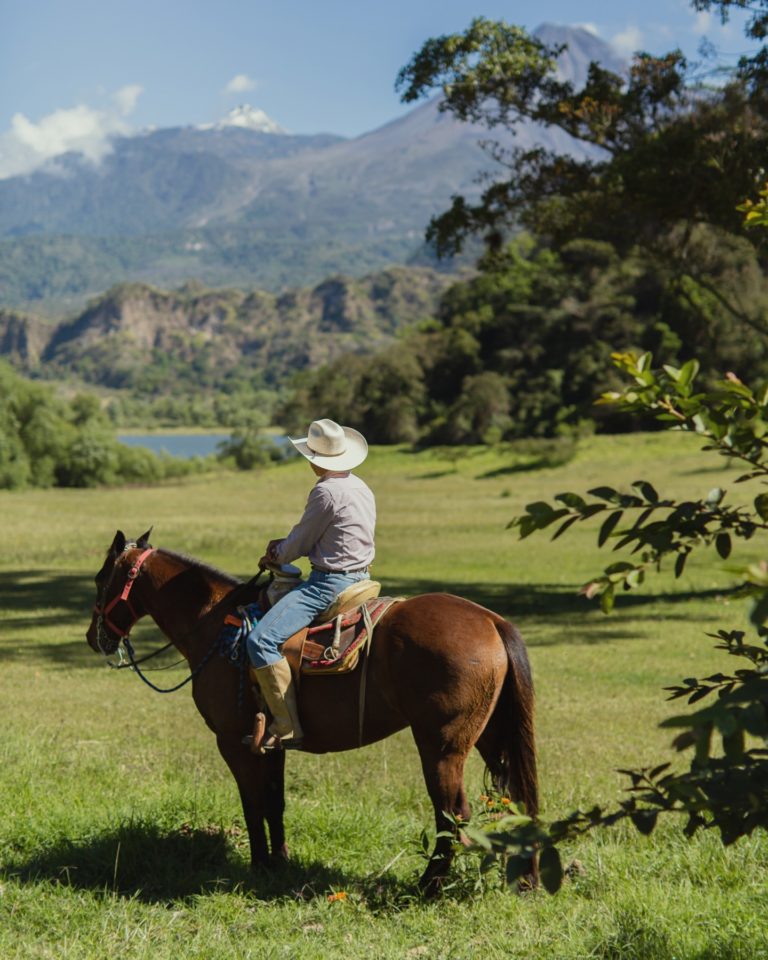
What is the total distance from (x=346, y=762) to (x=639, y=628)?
9.85 metres

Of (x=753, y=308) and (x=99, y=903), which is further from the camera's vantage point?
(x=753, y=308)

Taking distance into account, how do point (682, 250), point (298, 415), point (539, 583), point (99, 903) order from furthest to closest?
point (298, 415) → point (539, 583) → point (682, 250) → point (99, 903)

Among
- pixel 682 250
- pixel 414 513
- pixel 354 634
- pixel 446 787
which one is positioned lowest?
pixel 414 513

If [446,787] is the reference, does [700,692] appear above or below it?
above

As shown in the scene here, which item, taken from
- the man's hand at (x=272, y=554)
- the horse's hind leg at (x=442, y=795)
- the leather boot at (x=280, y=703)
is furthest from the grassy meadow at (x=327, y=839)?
the man's hand at (x=272, y=554)

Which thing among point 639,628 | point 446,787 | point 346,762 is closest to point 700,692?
point 446,787

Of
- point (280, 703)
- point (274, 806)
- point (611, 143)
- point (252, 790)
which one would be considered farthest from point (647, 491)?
point (611, 143)

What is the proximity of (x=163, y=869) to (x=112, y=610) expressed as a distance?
1717mm

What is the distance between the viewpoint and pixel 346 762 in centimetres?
965

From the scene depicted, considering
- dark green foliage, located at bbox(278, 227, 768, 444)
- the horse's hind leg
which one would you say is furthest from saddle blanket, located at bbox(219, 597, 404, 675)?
dark green foliage, located at bbox(278, 227, 768, 444)

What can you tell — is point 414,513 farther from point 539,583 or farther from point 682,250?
point 682,250

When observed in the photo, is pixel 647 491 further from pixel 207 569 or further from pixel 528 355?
pixel 528 355

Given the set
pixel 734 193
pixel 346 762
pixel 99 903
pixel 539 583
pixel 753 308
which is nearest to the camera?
pixel 99 903

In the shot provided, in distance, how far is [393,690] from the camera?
5.86m
